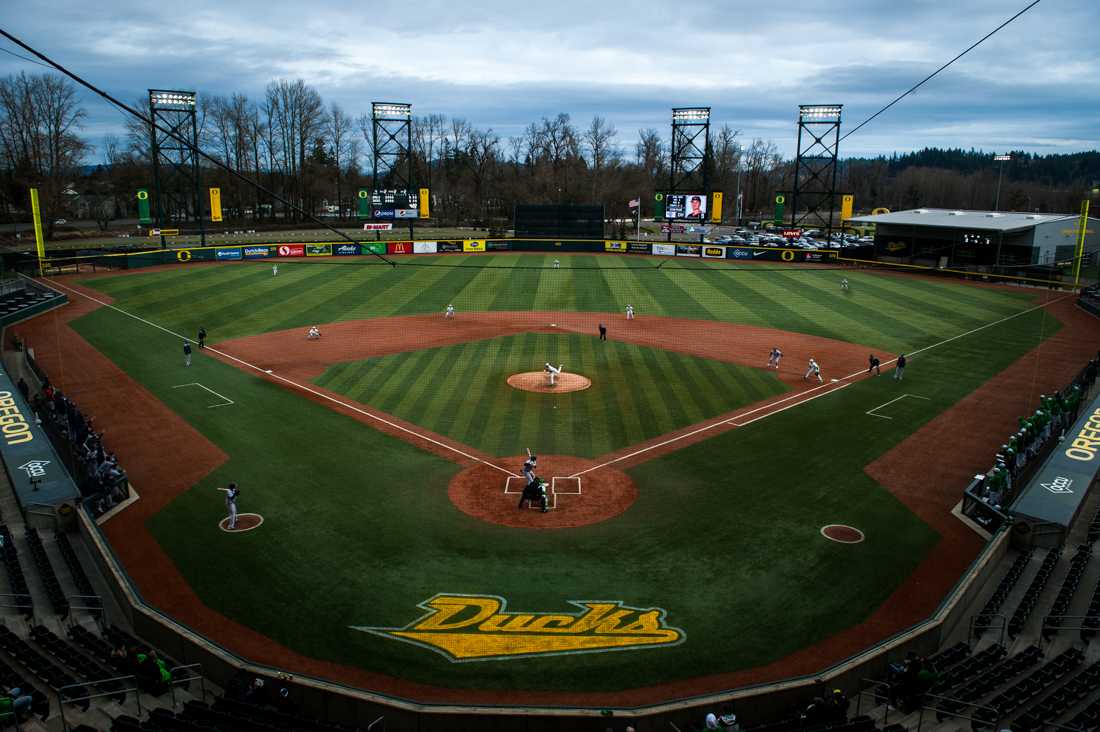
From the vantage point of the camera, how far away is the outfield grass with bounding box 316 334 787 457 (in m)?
25.7

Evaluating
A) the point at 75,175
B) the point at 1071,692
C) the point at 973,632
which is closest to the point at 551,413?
the point at 973,632

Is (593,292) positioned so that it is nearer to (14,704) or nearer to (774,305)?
(774,305)

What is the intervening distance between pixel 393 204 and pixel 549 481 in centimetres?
5551

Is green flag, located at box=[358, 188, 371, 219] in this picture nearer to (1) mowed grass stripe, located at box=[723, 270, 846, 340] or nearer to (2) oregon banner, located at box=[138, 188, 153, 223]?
(2) oregon banner, located at box=[138, 188, 153, 223]

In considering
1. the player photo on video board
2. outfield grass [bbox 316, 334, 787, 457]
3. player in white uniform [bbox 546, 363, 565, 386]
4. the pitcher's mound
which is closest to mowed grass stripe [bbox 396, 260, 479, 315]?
outfield grass [bbox 316, 334, 787, 457]

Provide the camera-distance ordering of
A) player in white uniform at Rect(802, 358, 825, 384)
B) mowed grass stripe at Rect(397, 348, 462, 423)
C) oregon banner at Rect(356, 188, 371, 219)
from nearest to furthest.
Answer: mowed grass stripe at Rect(397, 348, 462, 423), player in white uniform at Rect(802, 358, 825, 384), oregon banner at Rect(356, 188, 371, 219)

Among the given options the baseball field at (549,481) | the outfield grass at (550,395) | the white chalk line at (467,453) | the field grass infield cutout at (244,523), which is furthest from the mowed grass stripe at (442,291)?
the field grass infield cutout at (244,523)

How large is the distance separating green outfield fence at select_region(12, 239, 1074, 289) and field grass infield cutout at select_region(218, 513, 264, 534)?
40.2 m

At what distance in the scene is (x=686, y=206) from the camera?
70438 mm

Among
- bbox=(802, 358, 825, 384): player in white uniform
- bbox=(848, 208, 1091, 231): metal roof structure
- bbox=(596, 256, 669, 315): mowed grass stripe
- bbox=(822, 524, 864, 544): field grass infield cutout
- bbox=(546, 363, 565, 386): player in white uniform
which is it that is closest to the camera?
bbox=(822, 524, 864, 544): field grass infield cutout

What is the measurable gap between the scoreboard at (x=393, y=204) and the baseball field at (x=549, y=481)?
2584 cm

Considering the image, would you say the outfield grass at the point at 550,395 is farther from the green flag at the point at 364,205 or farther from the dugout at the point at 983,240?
the dugout at the point at 983,240

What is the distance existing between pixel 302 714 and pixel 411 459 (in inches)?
469

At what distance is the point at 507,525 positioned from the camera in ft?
62.5
